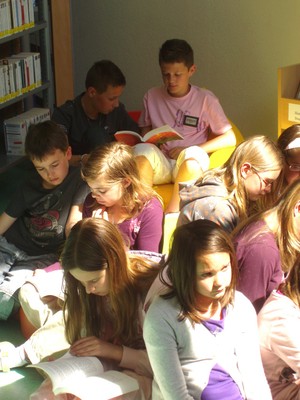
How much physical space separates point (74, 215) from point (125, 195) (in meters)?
0.41

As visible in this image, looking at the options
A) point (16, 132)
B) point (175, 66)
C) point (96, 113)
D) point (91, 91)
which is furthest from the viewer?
point (16, 132)

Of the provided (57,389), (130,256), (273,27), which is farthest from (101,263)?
(273,27)

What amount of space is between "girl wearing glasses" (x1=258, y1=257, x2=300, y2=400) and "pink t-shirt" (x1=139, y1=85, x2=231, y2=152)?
84.2 inches

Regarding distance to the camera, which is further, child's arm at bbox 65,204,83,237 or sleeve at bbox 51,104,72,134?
sleeve at bbox 51,104,72,134

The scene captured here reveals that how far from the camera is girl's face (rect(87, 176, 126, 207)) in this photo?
12.1ft

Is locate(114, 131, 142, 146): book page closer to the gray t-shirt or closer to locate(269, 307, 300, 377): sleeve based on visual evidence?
the gray t-shirt

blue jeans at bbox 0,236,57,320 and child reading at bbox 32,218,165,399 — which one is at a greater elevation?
child reading at bbox 32,218,165,399

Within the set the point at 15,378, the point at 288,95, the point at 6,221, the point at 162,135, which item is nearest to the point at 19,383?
the point at 15,378

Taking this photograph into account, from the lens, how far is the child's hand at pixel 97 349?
3.18 meters

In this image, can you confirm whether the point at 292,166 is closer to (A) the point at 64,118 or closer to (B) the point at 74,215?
(B) the point at 74,215

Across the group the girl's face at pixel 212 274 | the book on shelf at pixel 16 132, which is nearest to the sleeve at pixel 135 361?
the girl's face at pixel 212 274

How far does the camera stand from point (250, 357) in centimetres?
289

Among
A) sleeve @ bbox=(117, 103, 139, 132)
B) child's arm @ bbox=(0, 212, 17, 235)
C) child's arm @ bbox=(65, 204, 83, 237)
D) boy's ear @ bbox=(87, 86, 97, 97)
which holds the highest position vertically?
boy's ear @ bbox=(87, 86, 97, 97)

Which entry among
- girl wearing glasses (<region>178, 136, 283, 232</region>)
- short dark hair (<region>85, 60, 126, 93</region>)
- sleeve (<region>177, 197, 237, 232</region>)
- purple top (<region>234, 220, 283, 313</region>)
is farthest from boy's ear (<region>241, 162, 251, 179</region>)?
short dark hair (<region>85, 60, 126, 93</region>)
